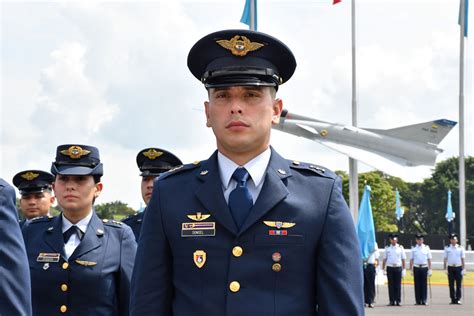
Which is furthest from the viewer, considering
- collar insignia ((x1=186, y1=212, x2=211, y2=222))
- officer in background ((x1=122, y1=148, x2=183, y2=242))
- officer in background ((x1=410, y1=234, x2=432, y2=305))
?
officer in background ((x1=410, y1=234, x2=432, y2=305))

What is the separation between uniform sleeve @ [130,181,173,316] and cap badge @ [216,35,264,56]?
2.15ft

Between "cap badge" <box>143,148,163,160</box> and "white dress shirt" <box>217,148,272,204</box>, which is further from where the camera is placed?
"cap badge" <box>143,148,163,160</box>

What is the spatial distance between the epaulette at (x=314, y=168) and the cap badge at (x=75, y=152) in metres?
2.90

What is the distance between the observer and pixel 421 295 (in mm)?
22266

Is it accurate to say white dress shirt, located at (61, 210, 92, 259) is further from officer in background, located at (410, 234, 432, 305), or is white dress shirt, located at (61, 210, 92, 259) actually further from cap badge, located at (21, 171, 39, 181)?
officer in background, located at (410, 234, 432, 305)

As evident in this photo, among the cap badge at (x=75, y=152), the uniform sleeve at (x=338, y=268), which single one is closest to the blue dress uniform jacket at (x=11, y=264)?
the uniform sleeve at (x=338, y=268)

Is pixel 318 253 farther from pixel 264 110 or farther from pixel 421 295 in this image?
pixel 421 295

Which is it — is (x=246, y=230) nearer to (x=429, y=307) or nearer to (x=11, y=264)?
(x=11, y=264)

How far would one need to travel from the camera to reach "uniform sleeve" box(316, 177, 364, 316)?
9.96 feet

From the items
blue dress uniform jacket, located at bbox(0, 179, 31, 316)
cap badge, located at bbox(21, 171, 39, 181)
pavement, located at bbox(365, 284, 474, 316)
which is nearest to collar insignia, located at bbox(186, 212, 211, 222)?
blue dress uniform jacket, located at bbox(0, 179, 31, 316)

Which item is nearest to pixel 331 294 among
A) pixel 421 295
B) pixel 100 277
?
pixel 100 277

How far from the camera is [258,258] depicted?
10.0 ft

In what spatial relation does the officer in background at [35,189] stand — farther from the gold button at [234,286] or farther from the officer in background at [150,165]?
the gold button at [234,286]

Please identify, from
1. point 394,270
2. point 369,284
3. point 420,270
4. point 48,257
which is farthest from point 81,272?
point 420,270
